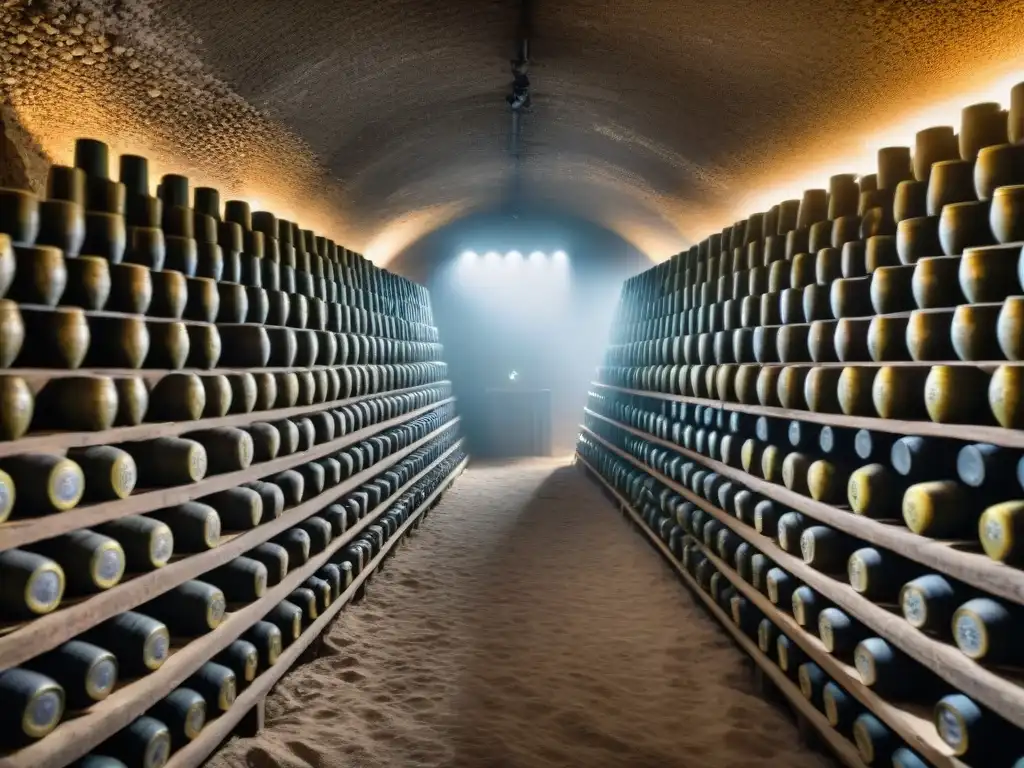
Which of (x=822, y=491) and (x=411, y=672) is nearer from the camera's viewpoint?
(x=822, y=491)

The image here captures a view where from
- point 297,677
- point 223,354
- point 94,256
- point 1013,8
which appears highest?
point 1013,8

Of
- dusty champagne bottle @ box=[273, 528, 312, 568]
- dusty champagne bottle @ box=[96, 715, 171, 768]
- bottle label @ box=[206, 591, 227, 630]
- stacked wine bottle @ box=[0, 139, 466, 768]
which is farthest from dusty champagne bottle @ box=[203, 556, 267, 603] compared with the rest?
dusty champagne bottle @ box=[96, 715, 171, 768]

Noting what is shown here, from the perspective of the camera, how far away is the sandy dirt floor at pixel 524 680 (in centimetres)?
317

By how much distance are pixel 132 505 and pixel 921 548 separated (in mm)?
2680

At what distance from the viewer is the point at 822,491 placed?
3332mm

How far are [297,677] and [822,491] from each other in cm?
285

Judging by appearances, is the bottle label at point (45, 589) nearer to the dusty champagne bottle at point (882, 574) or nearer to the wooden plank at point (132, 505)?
the wooden plank at point (132, 505)

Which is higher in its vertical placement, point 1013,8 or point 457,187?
point 457,187

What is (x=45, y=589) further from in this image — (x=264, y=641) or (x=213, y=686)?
(x=264, y=641)

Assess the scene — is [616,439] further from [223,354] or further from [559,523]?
[223,354]

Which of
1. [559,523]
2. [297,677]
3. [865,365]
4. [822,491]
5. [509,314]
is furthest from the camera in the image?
[509,314]

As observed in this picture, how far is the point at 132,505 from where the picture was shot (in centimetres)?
255

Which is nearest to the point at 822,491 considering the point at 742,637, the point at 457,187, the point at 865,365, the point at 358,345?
the point at 865,365

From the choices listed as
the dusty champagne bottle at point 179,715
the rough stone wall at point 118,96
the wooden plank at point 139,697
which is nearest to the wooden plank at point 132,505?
the wooden plank at point 139,697
